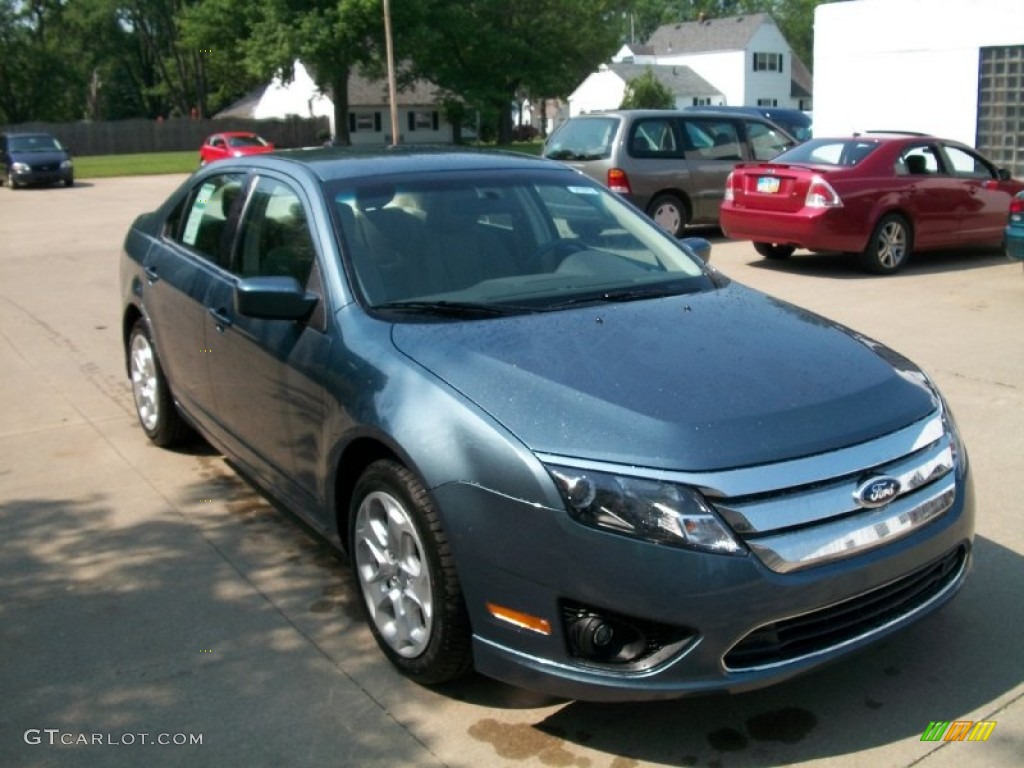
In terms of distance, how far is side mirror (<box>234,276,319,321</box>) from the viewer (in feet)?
13.2

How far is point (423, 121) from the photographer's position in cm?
7494

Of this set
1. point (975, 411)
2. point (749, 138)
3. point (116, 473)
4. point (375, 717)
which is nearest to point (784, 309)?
point (375, 717)

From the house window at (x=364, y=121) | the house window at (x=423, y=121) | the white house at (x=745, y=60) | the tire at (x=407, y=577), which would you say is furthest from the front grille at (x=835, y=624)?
the white house at (x=745, y=60)

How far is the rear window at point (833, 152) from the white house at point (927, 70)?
744 cm

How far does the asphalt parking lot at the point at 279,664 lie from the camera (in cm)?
330

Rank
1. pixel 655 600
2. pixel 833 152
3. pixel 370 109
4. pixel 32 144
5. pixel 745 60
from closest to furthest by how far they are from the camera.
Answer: pixel 655 600, pixel 833 152, pixel 32 144, pixel 370 109, pixel 745 60

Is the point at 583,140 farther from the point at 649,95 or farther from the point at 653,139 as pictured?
the point at 649,95

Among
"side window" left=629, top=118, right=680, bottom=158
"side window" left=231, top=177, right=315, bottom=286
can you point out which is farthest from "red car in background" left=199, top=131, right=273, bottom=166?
"side window" left=231, top=177, right=315, bottom=286

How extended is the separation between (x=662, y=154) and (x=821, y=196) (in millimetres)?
3383

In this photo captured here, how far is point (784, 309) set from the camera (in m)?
4.27

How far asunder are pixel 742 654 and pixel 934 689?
0.87 m

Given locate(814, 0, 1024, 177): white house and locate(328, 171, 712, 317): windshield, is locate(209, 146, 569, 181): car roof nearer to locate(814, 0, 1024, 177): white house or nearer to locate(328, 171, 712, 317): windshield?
locate(328, 171, 712, 317): windshield

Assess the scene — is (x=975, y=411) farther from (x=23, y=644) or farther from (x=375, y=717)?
(x=23, y=644)

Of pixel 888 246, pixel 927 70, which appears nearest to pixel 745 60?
pixel 927 70
